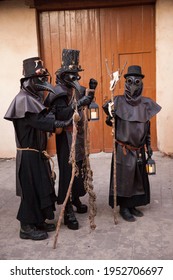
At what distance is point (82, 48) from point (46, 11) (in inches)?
42.4

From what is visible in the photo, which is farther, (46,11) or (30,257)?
(46,11)

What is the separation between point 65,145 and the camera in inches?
175

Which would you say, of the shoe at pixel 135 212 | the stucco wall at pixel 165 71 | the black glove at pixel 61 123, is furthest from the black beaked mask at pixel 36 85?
the stucco wall at pixel 165 71

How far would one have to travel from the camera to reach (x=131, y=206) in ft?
15.5

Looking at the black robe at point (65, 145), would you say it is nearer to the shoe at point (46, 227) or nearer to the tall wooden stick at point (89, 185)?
the tall wooden stick at point (89, 185)

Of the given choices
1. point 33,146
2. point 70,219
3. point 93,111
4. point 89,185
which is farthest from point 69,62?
point 70,219

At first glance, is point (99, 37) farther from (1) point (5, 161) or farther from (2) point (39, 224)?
(2) point (39, 224)

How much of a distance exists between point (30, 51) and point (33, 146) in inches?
159

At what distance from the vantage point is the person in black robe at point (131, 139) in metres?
4.48

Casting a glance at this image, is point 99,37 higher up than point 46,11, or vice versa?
point 46,11

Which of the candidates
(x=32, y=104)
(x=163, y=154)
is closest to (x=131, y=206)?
(x=32, y=104)

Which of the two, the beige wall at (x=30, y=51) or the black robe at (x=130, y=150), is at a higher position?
the beige wall at (x=30, y=51)

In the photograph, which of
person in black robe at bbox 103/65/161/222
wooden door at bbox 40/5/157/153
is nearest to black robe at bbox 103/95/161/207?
person in black robe at bbox 103/65/161/222

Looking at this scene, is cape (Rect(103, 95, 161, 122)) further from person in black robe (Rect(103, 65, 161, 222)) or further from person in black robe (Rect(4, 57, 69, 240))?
person in black robe (Rect(4, 57, 69, 240))
